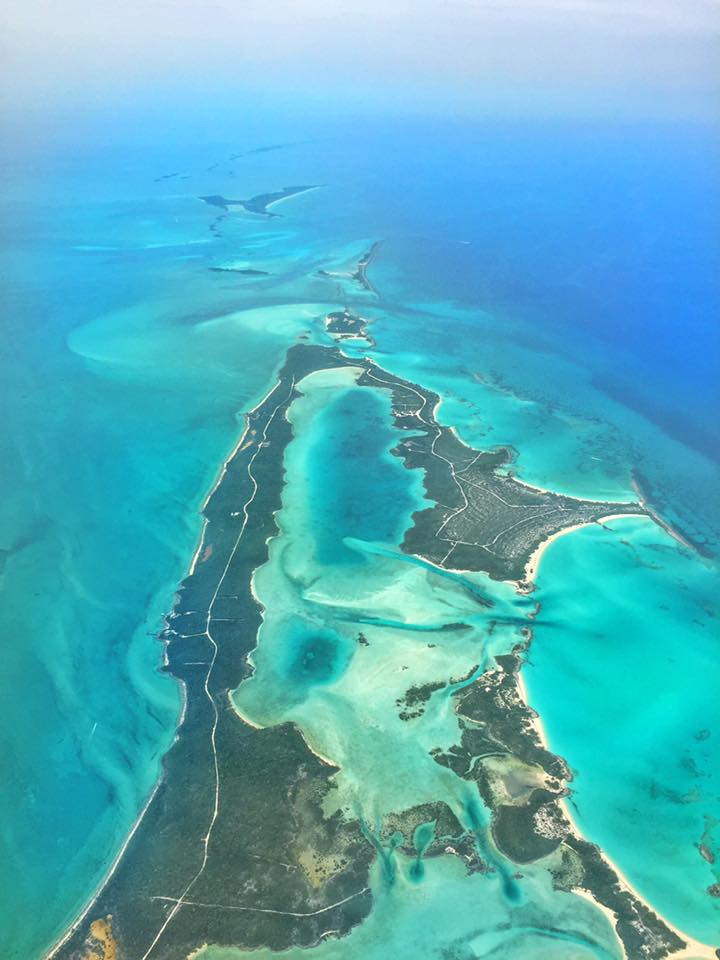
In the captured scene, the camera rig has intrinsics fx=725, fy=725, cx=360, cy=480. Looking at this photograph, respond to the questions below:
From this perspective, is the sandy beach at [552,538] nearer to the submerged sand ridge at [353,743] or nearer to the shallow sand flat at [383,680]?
the submerged sand ridge at [353,743]

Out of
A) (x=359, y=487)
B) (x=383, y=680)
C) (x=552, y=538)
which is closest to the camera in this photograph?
(x=383, y=680)

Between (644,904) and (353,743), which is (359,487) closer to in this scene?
(353,743)

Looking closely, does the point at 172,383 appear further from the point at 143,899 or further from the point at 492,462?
the point at 143,899

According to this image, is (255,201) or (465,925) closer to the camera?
(465,925)

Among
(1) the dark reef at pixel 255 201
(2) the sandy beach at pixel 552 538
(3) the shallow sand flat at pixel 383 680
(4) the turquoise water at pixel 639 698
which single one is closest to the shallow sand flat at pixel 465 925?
(3) the shallow sand flat at pixel 383 680

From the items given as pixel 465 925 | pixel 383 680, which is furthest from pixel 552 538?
pixel 465 925

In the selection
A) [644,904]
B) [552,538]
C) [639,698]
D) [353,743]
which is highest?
[552,538]

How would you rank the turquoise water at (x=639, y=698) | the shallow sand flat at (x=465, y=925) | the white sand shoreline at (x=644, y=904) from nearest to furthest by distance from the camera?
1. the shallow sand flat at (x=465, y=925)
2. the white sand shoreline at (x=644, y=904)
3. the turquoise water at (x=639, y=698)

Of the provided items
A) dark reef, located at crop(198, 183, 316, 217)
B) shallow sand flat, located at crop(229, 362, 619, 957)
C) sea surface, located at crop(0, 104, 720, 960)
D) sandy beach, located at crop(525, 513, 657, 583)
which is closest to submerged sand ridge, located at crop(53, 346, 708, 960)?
shallow sand flat, located at crop(229, 362, 619, 957)
